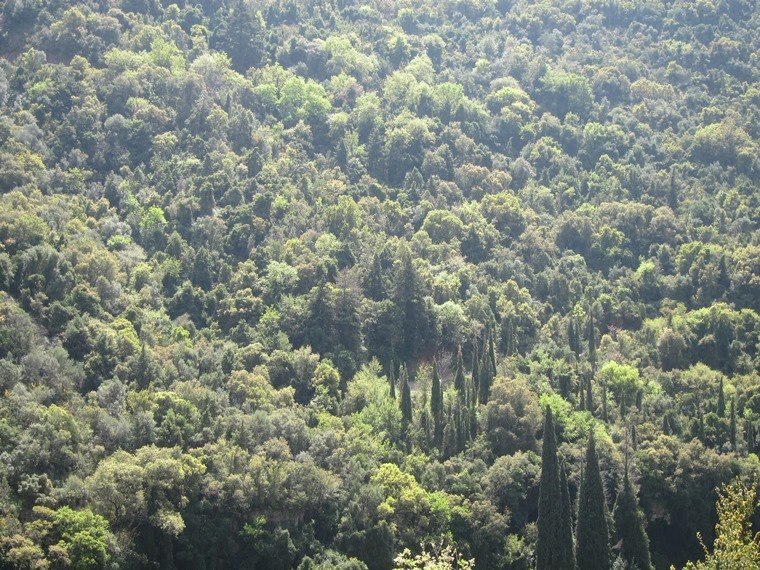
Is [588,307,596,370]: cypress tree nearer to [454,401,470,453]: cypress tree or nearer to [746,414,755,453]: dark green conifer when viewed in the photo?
[746,414,755,453]: dark green conifer

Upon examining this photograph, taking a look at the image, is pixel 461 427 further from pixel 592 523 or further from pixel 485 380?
pixel 592 523

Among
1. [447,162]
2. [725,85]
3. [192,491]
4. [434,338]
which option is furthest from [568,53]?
→ [192,491]

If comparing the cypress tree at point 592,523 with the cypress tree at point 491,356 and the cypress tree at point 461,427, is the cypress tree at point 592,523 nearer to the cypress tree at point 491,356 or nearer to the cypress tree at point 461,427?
the cypress tree at point 461,427

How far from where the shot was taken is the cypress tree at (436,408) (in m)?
75.3

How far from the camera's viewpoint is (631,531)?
67.8 metres

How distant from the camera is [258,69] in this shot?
12912 centimetres

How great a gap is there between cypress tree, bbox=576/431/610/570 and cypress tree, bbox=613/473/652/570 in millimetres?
2456

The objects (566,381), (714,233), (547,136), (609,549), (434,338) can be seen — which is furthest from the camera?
(547,136)

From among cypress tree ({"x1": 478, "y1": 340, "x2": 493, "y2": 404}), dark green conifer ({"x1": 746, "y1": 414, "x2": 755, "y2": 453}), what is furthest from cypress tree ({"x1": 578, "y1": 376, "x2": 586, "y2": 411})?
dark green conifer ({"x1": 746, "y1": 414, "x2": 755, "y2": 453})

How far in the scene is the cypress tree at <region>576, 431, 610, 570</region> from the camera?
65.4 meters

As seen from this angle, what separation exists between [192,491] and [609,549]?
2980 cm

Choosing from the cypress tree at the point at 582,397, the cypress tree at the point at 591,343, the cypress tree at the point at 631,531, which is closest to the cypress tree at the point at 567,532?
the cypress tree at the point at 631,531

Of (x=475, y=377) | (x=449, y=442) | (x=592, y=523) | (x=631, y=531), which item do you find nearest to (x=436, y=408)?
(x=449, y=442)

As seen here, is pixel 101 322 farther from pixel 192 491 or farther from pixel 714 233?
pixel 714 233
